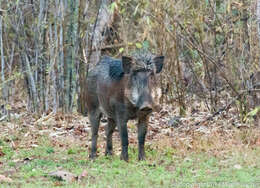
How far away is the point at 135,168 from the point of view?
7.64m

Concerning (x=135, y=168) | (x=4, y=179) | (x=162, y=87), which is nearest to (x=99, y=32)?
(x=162, y=87)

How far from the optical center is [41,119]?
1195cm

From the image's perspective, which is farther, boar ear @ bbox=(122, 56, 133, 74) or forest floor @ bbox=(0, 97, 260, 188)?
boar ear @ bbox=(122, 56, 133, 74)

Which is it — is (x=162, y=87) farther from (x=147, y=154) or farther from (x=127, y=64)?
(x=127, y=64)

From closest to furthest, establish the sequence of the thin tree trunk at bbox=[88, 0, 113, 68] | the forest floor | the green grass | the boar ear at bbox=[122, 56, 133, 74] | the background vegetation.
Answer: the green grass
the forest floor
the background vegetation
the boar ear at bbox=[122, 56, 133, 74]
the thin tree trunk at bbox=[88, 0, 113, 68]

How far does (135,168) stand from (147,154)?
109cm

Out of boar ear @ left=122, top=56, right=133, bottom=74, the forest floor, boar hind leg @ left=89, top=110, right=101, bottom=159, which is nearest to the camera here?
the forest floor

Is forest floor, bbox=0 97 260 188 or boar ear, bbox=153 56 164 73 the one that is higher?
boar ear, bbox=153 56 164 73

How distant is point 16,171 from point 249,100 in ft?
14.4

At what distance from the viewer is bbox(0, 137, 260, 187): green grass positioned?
6.64 meters

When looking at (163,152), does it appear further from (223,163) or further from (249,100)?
(249,100)

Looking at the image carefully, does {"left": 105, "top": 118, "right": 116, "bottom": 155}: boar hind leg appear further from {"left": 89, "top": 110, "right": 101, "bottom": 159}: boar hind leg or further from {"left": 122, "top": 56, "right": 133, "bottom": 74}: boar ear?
{"left": 122, "top": 56, "right": 133, "bottom": 74}: boar ear

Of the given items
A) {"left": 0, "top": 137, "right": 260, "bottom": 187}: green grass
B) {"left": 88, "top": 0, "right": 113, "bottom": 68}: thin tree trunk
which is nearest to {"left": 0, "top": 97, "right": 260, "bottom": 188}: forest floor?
{"left": 0, "top": 137, "right": 260, "bottom": 187}: green grass

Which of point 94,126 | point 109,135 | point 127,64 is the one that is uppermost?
point 127,64
